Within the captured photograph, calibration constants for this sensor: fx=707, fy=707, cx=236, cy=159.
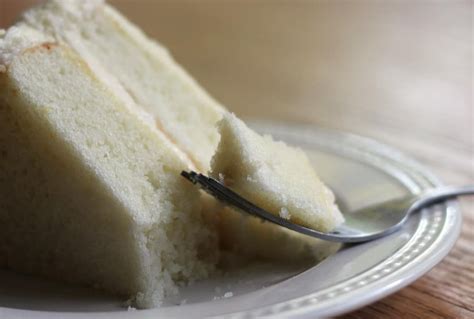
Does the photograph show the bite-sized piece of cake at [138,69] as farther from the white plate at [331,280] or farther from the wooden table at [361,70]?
the wooden table at [361,70]

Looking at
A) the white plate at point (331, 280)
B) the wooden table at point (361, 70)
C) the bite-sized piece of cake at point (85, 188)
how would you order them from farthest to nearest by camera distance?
the wooden table at point (361, 70) < the bite-sized piece of cake at point (85, 188) < the white plate at point (331, 280)

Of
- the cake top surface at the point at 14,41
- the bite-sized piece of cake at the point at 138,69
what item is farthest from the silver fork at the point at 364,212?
the cake top surface at the point at 14,41

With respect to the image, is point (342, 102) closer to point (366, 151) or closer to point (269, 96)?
point (269, 96)

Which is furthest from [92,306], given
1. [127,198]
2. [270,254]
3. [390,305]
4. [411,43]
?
[411,43]

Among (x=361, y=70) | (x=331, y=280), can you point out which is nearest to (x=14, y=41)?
(x=331, y=280)

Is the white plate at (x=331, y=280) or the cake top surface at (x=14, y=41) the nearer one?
the white plate at (x=331, y=280)

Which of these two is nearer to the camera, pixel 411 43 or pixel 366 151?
pixel 366 151
